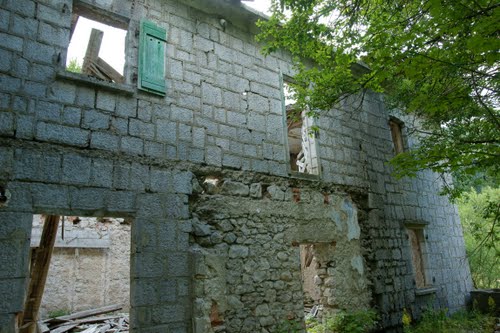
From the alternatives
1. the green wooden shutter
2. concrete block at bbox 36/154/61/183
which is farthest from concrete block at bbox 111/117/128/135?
concrete block at bbox 36/154/61/183

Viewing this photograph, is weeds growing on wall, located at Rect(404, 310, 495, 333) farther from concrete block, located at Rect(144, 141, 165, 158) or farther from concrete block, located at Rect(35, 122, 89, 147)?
concrete block, located at Rect(35, 122, 89, 147)

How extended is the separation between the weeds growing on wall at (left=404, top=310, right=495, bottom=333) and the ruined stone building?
323mm

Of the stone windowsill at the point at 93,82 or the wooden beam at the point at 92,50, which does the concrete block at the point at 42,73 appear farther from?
the wooden beam at the point at 92,50

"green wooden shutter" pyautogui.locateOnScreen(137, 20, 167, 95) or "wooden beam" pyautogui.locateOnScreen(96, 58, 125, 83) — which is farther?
"wooden beam" pyautogui.locateOnScreen(96, 58, 125, 83)

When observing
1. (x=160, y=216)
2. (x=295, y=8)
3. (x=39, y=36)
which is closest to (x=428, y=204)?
(x=295, y=8)

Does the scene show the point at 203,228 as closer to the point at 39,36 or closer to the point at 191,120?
the point at 191,120

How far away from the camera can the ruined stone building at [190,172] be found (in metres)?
3.61

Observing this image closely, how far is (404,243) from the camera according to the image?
714 centimetres

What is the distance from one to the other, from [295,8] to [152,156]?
2801 mm

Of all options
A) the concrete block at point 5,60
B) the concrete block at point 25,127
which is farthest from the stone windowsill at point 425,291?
the concrete block at point 5,60

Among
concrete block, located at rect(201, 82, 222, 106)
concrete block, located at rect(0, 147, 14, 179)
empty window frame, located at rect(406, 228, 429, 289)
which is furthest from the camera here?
empty window frame, located at rect(406, 228, 429, 289)

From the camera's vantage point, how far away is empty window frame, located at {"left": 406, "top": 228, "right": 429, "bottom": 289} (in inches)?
Result: 312

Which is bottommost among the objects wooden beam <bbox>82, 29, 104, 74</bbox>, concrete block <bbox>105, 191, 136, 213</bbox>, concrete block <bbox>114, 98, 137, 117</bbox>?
concrete block <bbox>105, 191, 136, 213</bbox>

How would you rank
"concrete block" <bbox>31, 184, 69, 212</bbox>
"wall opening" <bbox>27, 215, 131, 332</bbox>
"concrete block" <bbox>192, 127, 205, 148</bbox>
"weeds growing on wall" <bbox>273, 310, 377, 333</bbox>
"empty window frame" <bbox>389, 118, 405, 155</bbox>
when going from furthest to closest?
1. "wall opening" <bbox>27, 215, 131, 332</bbox>
2. "empty window frame" <bbox>389, 118, 405, 155</bbox>
3. "weeds growing on wall" <bbox>273, 310, 377, 333</bbox>
4. "concrete block" <bbox>192, 127, 205, 148</bbox>
5. "concrete block" <bbox>31, 184, 69, 212</bbox>
